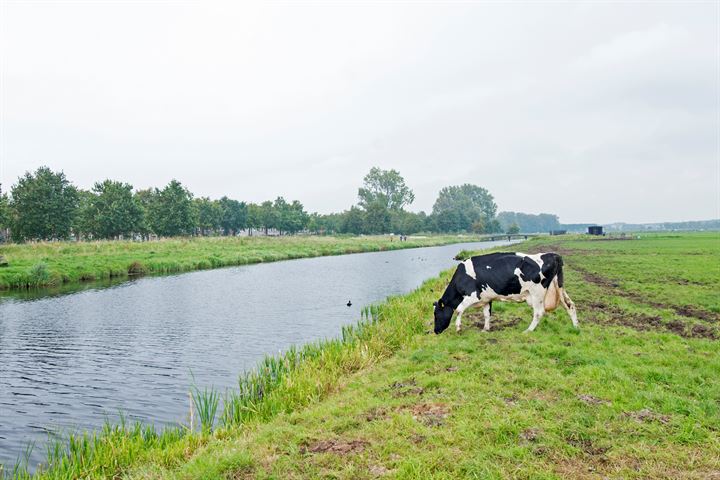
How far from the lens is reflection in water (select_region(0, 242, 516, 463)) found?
1141 cm

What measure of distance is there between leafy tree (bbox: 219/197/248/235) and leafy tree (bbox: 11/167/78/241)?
163 feet

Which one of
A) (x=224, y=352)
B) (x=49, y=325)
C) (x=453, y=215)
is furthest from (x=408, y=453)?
(x=453, y=215)

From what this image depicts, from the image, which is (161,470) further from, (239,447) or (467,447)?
(467,447)

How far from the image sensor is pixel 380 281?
3753 centimetres

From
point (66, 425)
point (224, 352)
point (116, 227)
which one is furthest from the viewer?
point (116, 227)

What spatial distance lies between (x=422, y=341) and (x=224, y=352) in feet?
26.6

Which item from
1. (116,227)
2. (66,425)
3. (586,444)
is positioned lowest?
(66,425)

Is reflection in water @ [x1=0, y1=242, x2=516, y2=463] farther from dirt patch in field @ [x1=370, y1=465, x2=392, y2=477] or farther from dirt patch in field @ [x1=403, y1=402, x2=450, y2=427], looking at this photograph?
dirt patch in field @ [x1=370, y1=465, x2=392, y2=477]

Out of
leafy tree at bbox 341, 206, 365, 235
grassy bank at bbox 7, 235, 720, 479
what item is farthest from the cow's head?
leafy tree at bbox 341, 206, 365, 235

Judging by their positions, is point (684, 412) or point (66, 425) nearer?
point (684, 412)

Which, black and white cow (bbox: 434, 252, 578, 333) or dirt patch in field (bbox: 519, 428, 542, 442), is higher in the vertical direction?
black and white cow (bbox: 434, 252, 578, 333)

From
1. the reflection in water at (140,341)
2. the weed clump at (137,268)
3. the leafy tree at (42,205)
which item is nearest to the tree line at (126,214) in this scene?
the leafy tree at (42,205)

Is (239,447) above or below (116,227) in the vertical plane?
below

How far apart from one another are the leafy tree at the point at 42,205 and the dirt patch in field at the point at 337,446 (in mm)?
72871
